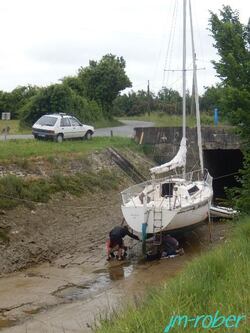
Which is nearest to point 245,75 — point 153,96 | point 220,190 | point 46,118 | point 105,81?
point 46,118

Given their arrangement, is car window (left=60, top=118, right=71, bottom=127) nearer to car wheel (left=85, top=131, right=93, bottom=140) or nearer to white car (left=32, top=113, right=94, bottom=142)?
white car (left=32, top=113, right=94, bottom=142)

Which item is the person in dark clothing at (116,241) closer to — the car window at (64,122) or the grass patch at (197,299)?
the grass patch at (197,299)

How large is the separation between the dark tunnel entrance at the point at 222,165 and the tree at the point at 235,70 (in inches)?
840

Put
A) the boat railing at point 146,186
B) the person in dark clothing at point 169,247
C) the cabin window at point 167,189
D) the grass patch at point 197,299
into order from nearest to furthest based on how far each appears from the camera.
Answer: the grass patch at point 197,299
the person in dark clothing at point 169,247
the boat railing at point 146,186
the cabin window at point 167,189

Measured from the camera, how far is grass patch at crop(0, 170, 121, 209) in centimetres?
1875

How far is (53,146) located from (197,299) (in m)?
19.5

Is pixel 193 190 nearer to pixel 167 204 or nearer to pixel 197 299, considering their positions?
pixel 167 204

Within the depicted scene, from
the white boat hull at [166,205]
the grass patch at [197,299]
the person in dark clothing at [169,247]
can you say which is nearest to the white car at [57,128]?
the white boat hull at [166,205]

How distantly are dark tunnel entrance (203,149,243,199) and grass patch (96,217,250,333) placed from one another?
1050 inches

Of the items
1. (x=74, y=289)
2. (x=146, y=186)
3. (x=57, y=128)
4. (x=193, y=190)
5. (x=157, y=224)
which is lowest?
(x=74, y=289)

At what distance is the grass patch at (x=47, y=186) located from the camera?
18.8 m

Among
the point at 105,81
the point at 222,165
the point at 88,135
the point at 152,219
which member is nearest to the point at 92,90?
the point at 105,81

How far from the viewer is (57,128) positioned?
2866 cm

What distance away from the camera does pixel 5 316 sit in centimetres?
1148
